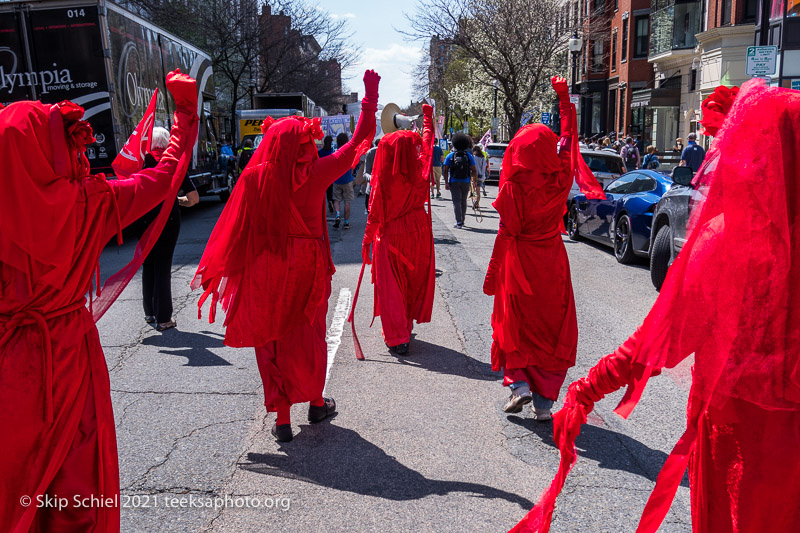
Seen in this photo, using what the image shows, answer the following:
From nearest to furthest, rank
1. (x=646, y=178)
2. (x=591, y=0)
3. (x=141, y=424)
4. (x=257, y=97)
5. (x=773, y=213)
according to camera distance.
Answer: (x=773, y=213) → (x=141, y=424) → (x=646, y=178) → (x=257, y=97) → (x=591, y=0)

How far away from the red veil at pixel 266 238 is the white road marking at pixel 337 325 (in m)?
1.21

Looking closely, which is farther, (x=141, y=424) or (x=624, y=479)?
(x=141, y=424)

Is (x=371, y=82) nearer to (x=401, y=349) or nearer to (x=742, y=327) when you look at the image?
(x=401, y=349)

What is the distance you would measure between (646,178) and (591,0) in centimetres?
3216

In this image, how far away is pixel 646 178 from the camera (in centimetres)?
1111

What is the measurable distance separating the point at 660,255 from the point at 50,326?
25.7 feet

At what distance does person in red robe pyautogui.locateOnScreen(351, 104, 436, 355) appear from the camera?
6258 millimetres

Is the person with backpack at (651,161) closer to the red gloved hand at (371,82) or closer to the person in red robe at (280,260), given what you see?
the red gloved hand at (371,82)

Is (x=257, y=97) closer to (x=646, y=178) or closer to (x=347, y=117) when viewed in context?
(x=347, y=117)

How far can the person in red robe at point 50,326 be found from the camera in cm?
230

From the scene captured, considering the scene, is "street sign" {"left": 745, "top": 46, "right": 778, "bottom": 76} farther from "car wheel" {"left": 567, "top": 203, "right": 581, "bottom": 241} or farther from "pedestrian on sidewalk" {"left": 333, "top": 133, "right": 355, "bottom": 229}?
"pedestrian on sidewalk" {"left": 333, "top": 133, "right": 355, "bottom": 229}

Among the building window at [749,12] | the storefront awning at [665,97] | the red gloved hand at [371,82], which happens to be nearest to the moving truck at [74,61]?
the red gloved hand at [371,82]

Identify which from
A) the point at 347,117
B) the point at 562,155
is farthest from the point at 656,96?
the point at 562,155

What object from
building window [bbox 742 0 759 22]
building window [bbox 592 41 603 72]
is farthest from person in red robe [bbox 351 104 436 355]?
building window [bbox 592 41 603 72]
